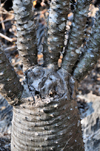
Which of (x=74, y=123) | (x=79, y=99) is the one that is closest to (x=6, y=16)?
(x=79, y=99)

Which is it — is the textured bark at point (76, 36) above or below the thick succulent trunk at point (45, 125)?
above

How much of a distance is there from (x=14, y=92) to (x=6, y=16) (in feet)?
9.07

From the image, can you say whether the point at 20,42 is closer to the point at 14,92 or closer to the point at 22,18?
the point at 22,18

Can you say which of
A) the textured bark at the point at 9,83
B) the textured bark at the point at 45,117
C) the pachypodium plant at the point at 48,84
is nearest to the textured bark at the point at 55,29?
the pachypodium plant at the point at 48,84

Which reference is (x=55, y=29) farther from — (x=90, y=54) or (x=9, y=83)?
(x=9, y=83)

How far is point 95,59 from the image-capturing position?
97cm

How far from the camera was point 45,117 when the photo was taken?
85cm

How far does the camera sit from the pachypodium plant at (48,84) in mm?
812

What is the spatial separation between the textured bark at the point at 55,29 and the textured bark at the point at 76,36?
75mm

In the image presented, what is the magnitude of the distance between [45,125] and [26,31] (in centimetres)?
56

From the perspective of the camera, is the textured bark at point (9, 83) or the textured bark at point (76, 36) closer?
the textured bark at point (9, 83)

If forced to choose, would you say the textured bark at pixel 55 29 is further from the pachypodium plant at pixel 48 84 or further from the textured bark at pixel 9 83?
the textured bark at pixel 9 83

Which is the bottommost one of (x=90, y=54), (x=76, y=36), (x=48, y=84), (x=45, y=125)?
(x=45, y=125)

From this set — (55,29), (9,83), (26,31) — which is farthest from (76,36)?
(9,83)
